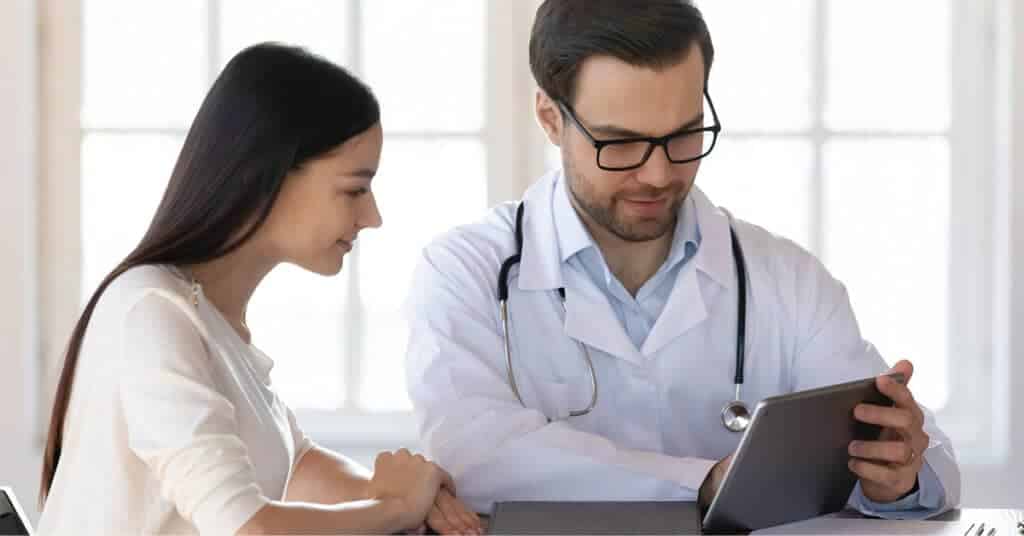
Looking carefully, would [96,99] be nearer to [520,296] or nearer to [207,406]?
[520,296]

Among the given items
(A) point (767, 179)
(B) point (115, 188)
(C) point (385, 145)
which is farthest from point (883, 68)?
(B) point (115, 188)

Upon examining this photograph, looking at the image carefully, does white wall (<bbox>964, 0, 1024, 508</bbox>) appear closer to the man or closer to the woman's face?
the man

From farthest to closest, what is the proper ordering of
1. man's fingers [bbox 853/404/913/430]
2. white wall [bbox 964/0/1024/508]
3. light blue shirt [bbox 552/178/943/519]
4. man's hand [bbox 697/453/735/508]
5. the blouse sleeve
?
white wall [bbox 964/0/1024/508] → light blue shirt [bbox 552/178/943/519] → man's hand [bbox 697/453/735/508] → man's fingers [bbox 853/404/913/430] → the blouse sleeve

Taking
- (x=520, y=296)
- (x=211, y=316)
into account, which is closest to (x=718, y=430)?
(x=520, y=296)

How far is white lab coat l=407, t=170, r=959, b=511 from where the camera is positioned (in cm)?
210

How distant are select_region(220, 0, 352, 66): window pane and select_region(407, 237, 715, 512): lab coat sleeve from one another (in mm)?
1267

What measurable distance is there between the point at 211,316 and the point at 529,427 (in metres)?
0.52

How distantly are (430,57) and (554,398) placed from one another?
1393 millimetres

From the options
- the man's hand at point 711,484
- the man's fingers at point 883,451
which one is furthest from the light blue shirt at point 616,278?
the man's fingers at point 883,451

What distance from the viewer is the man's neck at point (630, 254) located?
2.27m

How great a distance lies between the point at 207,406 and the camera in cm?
150

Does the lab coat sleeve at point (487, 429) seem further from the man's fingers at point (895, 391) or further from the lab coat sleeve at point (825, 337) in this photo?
the lab coat sleeve at point (825, 337)

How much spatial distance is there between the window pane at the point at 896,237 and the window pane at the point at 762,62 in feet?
0.46

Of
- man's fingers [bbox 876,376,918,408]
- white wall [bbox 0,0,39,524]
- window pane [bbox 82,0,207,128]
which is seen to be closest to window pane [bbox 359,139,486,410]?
window pane [bbox 82,0,207,128]
